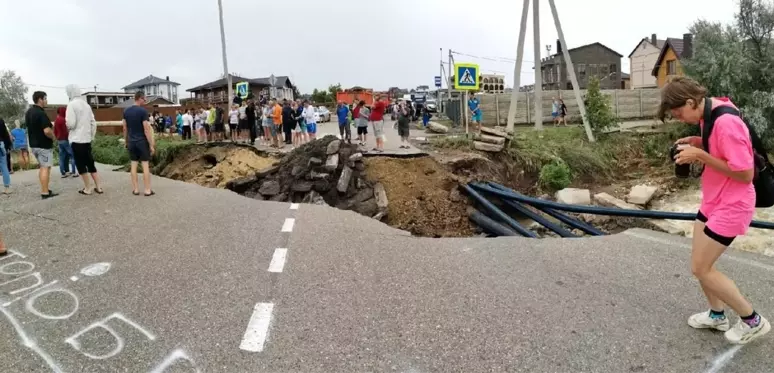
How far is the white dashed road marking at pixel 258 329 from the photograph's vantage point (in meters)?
3.82

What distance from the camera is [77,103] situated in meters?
9.22

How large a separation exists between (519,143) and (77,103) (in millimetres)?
11166

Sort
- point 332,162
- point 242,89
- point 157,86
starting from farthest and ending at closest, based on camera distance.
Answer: point 157,86 < point 242,89 < point 332,162

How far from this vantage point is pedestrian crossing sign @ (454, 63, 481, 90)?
16.0 metres

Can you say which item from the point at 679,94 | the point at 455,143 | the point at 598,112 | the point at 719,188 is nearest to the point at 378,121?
the point at 455,143

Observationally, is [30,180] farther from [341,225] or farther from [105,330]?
[105,330]

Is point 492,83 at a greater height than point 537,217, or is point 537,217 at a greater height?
point 492,83

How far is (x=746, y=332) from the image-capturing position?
3.76 metres

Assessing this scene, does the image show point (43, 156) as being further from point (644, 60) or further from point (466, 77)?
point (644, 60)

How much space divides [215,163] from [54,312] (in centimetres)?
1216

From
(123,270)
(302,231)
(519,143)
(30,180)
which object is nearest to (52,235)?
(123,270)

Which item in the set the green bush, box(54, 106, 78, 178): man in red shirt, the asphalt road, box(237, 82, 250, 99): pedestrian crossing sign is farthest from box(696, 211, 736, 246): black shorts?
box(237, 82, 250, 99): pedestrian crossing sign

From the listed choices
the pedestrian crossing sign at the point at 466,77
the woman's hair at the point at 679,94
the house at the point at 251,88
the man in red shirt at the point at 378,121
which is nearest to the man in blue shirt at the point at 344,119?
the man in red shirt at the point at 378,121

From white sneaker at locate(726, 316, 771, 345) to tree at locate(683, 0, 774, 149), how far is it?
1423 cm
